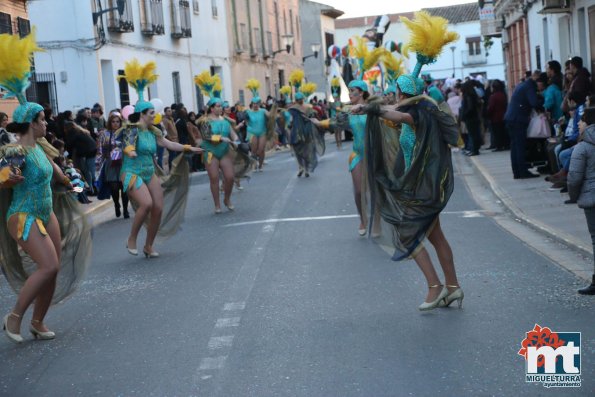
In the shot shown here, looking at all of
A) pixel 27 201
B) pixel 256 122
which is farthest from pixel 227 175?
pixel 27 201

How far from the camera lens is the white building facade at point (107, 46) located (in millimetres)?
28625

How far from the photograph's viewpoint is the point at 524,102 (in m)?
17.5

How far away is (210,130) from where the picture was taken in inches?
630

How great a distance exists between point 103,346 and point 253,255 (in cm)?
392

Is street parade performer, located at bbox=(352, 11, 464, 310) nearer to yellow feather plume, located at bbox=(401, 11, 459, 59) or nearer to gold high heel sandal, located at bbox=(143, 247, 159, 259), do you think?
yellow feather plume, located at bbox=(401, 11, 459, 59)

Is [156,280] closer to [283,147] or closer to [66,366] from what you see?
[66,366]

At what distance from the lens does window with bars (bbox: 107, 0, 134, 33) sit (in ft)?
98.0

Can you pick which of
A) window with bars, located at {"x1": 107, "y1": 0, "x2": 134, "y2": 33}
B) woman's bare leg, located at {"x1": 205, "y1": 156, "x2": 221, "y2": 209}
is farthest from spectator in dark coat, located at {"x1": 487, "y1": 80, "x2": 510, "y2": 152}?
window with bars, located at {"x1": 107, "y1": 0, "x2": 134, "y2": 33}

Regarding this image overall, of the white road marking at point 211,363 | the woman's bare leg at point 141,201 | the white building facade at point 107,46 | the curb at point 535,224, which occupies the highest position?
the white building facade at point 107,46

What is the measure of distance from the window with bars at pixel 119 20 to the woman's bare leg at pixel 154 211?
18.8 metres

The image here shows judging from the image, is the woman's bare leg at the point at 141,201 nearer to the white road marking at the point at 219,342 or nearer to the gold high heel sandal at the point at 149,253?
the gold high heel sandal at the point at 149,253

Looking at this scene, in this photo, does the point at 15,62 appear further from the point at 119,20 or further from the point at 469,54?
the point at 469,54

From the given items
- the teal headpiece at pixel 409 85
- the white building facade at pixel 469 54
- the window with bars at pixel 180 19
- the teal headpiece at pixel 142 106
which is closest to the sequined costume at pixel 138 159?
the teal headpiece at pixel 142 106

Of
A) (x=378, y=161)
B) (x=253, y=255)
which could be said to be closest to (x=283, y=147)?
(x=253, y=255)
